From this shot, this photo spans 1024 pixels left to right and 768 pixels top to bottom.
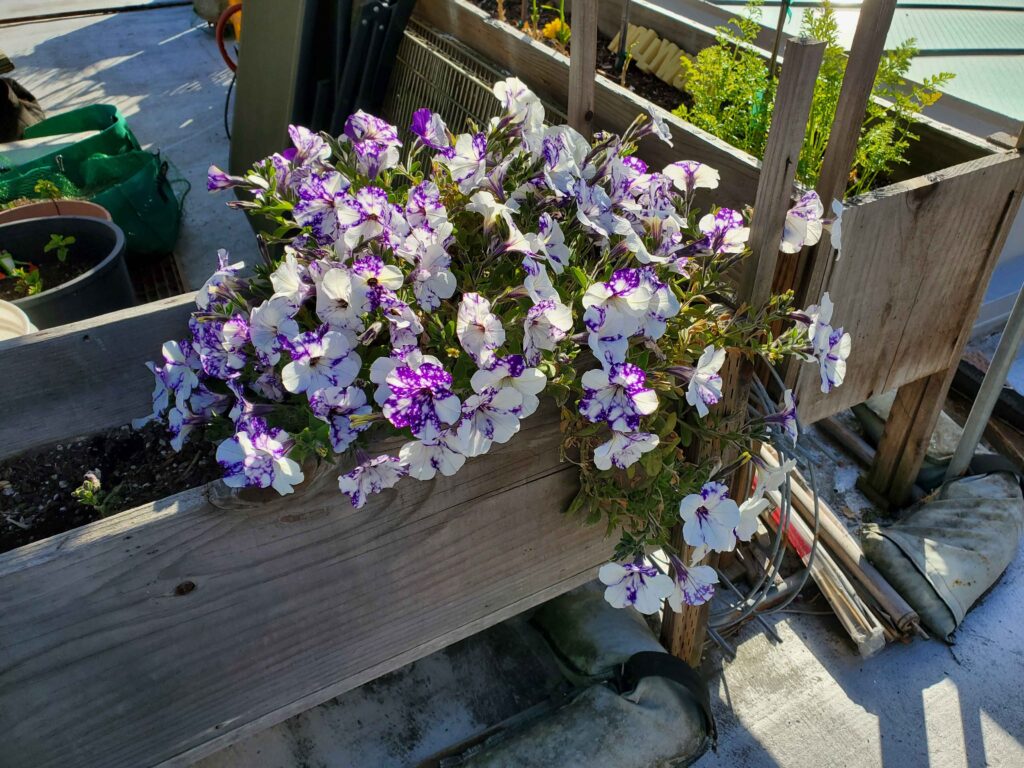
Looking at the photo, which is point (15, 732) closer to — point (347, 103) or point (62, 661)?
point (62, 661)

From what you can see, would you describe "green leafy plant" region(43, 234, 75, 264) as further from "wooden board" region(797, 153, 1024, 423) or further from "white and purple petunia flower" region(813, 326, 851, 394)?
"white and purple petunia flower" region(813, 326, 851, 394)

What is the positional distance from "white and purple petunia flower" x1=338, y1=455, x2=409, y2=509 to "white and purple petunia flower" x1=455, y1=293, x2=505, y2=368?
161 mm

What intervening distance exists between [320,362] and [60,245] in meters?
2.09

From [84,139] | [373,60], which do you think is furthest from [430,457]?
[84,139]

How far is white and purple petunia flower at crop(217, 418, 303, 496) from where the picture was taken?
2.76ft

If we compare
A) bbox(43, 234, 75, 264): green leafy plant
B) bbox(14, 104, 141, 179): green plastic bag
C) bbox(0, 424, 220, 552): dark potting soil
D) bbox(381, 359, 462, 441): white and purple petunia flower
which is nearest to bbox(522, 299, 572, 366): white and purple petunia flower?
bbox(381, 359, 462, 441): white and purple petunia flower

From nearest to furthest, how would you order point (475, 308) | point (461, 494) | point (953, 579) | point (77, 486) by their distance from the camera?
point (475, 308) < point (461, 494) < point (77, 486) < point (953, 579)

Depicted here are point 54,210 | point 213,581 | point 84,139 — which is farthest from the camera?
point 84,139

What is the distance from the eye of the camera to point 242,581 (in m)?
0.98

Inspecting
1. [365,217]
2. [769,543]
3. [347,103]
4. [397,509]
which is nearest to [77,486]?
[397,509]

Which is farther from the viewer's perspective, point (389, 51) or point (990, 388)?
point (389, 51)

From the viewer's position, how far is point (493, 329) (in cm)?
86

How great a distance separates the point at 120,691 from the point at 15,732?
0.12 metres

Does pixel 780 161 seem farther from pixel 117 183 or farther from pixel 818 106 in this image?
pixel 117 183
